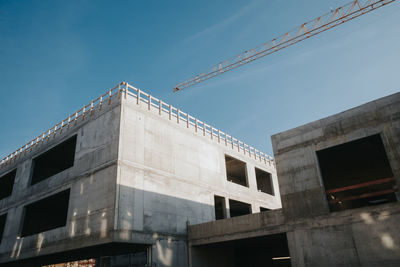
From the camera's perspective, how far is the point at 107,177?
20062 millimetres

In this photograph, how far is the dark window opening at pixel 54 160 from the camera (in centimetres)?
2738

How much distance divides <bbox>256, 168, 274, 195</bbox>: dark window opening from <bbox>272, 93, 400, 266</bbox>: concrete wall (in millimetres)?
21601

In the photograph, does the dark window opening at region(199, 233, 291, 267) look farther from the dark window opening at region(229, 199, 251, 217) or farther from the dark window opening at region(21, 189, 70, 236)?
the dark window opening at region(21, 189, 70, 236)

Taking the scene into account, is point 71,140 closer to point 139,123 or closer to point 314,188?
point 139,123

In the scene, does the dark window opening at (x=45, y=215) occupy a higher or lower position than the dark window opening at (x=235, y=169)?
lower

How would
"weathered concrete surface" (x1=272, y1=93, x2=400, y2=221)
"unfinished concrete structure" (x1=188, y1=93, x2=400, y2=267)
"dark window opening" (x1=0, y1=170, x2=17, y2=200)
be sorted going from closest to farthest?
"unfinished concrete structure" (x1=188, y1=93, x2=400, y2=267) < "weathered concrete surface" (x1=272, y1=93, x2=400, y2=221) < "dark window opening" (x1=0, y1=170, x2=17, y2=200)

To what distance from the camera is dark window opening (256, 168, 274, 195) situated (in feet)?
125

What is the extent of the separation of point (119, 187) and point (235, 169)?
19.1 m

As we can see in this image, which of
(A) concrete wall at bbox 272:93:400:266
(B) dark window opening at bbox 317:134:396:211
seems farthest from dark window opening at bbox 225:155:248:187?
(A) concrete wall at bbox 272:93:400:266

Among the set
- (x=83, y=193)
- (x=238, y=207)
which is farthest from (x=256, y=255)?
(x=83, y=193)

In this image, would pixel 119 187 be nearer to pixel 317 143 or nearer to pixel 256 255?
pixel 317 143

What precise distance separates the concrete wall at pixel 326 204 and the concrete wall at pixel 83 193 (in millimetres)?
10351

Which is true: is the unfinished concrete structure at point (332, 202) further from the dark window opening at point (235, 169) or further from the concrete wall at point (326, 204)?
the dark window opening at point (235, 169)

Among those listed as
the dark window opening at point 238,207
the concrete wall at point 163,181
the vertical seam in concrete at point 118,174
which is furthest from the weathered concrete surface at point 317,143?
the dark window opening at point 238,207
